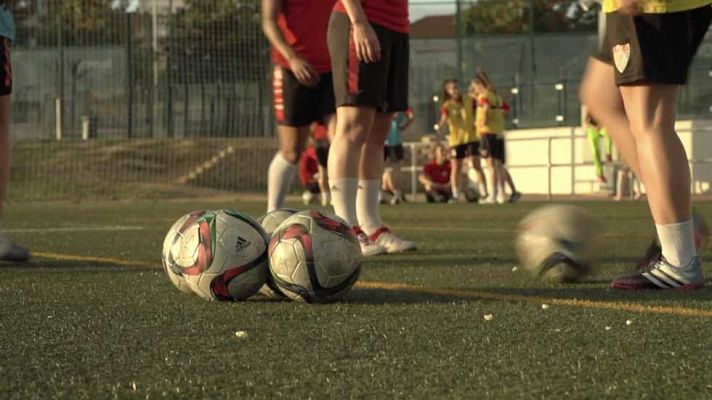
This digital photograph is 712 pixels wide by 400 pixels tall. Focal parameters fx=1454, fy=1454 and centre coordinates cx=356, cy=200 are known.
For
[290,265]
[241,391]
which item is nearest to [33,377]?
[241,391]

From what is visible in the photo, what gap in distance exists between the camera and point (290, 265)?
5.14m

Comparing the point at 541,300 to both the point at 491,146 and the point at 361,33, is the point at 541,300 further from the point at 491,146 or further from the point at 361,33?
the point at 491,146

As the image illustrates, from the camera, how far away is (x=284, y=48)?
8.35m

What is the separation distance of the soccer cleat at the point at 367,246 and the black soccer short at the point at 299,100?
38.2 inches

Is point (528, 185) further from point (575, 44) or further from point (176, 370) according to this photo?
point (176, 370)

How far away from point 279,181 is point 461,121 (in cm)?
1366

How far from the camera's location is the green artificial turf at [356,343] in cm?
329

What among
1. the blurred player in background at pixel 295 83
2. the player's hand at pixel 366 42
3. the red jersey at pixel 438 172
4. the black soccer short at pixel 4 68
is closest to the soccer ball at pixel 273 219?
the player's hand at pixel 366 42

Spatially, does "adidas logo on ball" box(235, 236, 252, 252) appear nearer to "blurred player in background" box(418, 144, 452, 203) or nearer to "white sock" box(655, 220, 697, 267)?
"white sock" box(655, 220, 697, 267)

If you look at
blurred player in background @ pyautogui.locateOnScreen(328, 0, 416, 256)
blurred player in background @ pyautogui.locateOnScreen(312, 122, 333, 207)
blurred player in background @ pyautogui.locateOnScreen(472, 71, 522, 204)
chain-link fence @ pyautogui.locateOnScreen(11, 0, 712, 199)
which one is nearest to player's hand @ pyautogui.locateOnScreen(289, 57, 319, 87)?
blurred player in background @ pyautogui.locateOnScreen(328, 0, 416, 256)

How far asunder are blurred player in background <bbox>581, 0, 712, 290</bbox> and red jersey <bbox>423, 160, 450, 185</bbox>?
17.2 m

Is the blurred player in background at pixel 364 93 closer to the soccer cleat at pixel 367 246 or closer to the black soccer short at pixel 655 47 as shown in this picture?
the soccer cleat at pixel 367 246

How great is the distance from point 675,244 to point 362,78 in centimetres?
245

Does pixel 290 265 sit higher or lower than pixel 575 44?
lower
